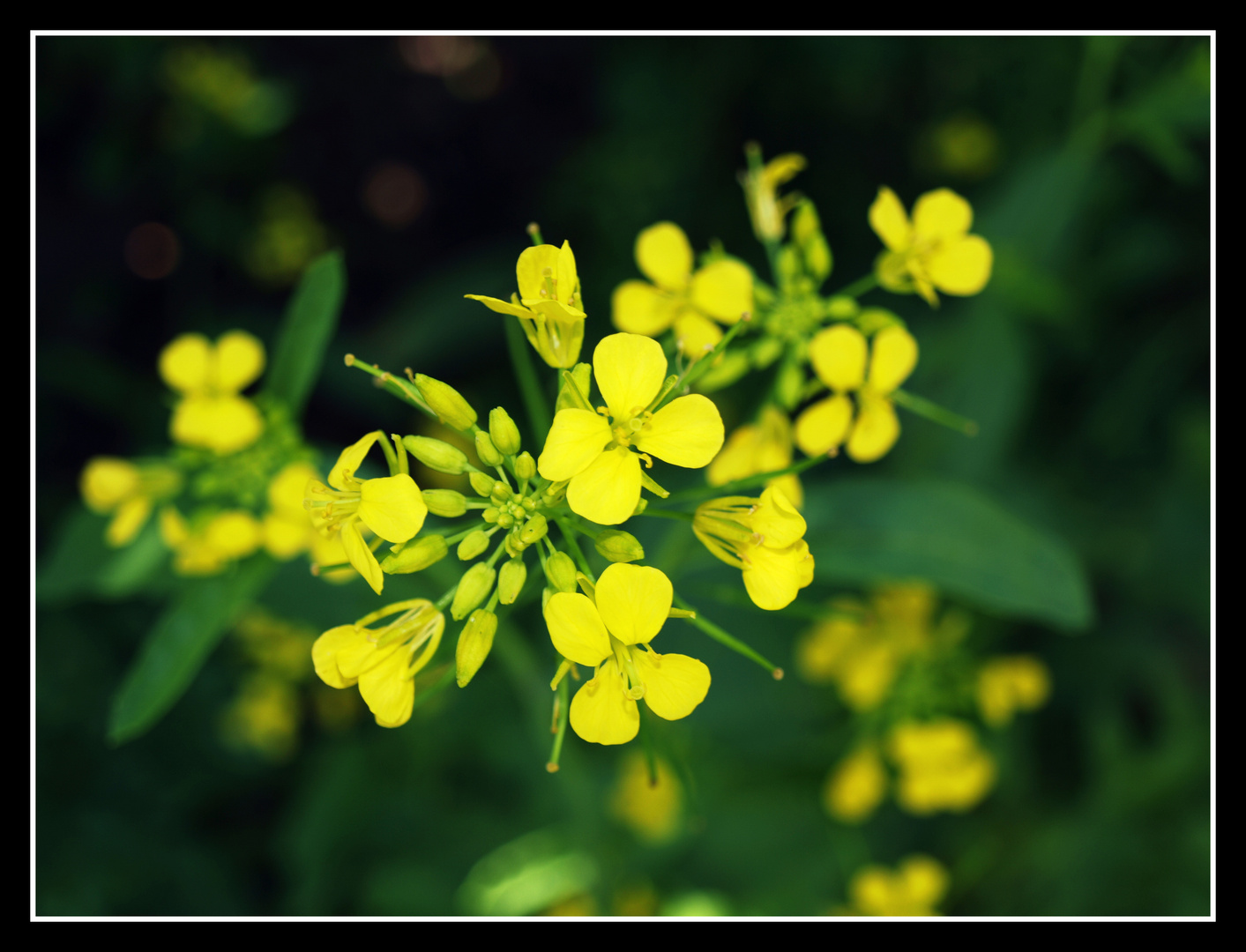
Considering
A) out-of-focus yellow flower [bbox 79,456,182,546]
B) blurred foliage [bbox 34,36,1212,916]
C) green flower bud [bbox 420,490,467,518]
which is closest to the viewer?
green flower bud [bbox 420,490,467,518]

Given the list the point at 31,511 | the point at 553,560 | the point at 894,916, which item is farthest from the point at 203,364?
the point at 894,916

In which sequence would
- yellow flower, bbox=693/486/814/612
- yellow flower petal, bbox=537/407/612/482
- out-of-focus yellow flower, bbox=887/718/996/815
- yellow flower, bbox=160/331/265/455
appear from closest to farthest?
yellow flower petal, bbox=537/407/612/482
yellow flower, bbox=693/486/814/612
yellow flower, bbox=160/331/265/455
out-of-focus yellow flower, bbox=887/718/996/815

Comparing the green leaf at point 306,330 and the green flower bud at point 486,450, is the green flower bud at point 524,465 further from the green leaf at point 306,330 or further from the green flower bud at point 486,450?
the green leaf at point 306,330

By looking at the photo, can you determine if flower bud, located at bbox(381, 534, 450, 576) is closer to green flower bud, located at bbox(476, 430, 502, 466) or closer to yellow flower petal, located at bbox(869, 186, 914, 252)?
green flower bud, located at bbox(476, 430, 502, 466)

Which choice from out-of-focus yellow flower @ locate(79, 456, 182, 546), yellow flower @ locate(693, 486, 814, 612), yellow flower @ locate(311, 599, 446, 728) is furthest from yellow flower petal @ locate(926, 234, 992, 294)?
out-of-focus yellow flower @ locate(79, 456, 182, 546)

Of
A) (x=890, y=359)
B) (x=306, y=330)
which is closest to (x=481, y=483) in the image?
(x=306, y=330)

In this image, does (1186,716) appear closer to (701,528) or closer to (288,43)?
(701,528)

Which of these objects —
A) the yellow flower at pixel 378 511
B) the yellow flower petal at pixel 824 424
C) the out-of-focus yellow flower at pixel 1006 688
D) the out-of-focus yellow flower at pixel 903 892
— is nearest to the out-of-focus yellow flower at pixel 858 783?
the out-of-focus yellow flower at pixel 903 892
